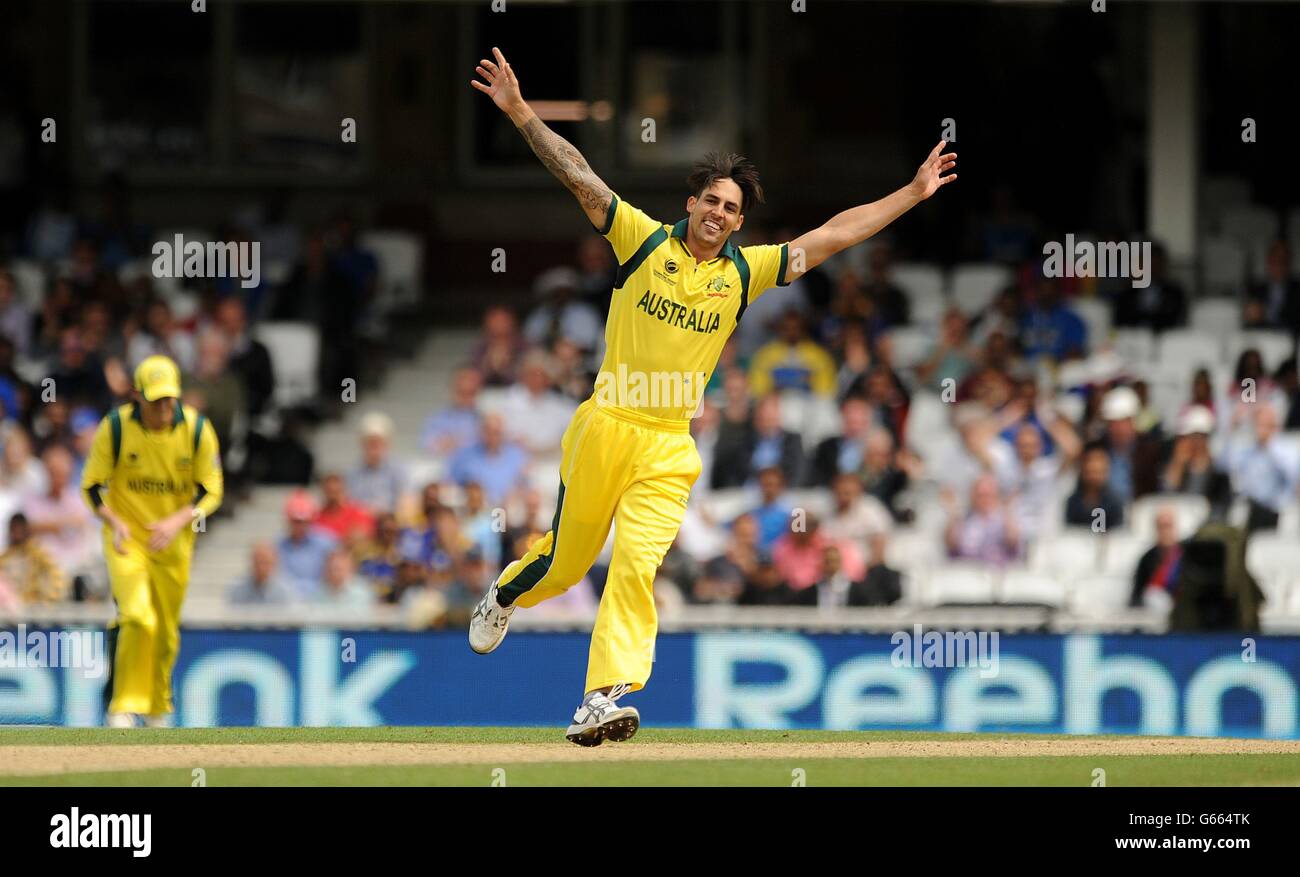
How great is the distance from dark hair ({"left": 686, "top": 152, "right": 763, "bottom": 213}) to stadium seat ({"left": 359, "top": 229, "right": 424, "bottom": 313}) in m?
11.4

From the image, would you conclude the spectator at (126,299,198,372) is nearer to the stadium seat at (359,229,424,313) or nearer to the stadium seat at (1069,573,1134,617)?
the stadium seat at (359,229,424,313)

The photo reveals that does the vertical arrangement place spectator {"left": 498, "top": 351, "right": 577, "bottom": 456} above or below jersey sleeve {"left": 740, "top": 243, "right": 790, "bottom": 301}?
below

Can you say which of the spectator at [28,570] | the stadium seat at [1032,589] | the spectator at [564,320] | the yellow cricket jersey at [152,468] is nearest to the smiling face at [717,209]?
the yellow cricket jersey at [152,468]

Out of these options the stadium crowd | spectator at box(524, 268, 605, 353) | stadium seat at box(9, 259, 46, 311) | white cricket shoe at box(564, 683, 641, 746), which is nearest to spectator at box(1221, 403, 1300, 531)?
the stadium crowd

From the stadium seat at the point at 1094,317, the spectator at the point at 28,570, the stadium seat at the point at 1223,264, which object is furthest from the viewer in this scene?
the stadium seat at the point at 1223,264

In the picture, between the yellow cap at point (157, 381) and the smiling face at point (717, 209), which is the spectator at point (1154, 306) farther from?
the smiling face at point (717, 209)

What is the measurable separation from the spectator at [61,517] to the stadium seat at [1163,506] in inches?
289

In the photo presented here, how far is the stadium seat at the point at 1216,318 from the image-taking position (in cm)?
1862

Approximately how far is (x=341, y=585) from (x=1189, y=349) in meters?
7.03

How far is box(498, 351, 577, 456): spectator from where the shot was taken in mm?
17359

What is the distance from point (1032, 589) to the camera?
1538 centimetres

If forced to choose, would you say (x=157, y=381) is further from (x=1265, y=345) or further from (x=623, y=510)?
(x=1265, y=345)
